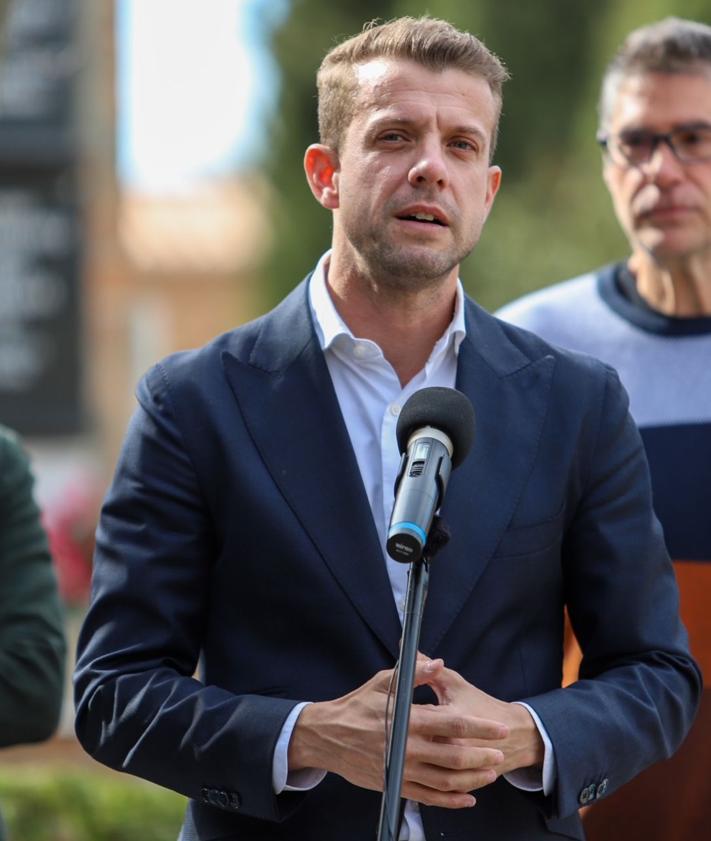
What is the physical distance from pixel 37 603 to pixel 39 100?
8.65 m

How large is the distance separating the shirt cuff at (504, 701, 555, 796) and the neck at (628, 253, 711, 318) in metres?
1.62

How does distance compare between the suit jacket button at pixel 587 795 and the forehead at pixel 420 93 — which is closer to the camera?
the suit jacket button at pixel 587 795

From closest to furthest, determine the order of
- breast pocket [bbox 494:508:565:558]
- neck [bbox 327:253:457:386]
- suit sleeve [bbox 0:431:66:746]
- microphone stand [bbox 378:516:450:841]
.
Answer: microphone stand [bbox 378:516:450:841], breast pocket [bbox 494:508:565:558], neck [bbox 327:253:457:386], suit sleeve [bbox 0:431:66:746]

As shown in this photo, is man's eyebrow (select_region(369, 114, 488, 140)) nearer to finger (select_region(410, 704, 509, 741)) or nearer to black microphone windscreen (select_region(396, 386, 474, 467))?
black microphone windscreen (select_region(396, 386, 474, 467))

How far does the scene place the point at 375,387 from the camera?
11.3 ft

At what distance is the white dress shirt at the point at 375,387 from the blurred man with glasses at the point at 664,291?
922 mm

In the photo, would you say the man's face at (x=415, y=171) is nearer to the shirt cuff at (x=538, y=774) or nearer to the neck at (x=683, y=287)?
the shirt cuff at (x=538, y=774)

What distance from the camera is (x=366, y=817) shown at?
3199 mm

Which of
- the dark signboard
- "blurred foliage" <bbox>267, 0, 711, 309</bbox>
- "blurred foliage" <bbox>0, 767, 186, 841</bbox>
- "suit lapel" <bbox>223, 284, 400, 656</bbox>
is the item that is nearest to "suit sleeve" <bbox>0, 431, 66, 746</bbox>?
"suit lapel" <bbox>223, 284, 400, 656</bbox>

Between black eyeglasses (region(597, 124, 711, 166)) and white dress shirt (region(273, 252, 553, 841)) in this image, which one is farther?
black eyeglasses (region(597, 124, 711, 166))

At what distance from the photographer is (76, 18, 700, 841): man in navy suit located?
3.14m

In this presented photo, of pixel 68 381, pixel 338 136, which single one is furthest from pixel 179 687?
pixel 68 381

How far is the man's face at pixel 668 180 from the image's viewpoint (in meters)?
4.43

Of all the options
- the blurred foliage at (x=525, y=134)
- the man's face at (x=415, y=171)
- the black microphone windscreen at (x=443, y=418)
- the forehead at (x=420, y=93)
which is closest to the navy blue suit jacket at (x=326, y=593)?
the man's face at (x=415, y=171)
